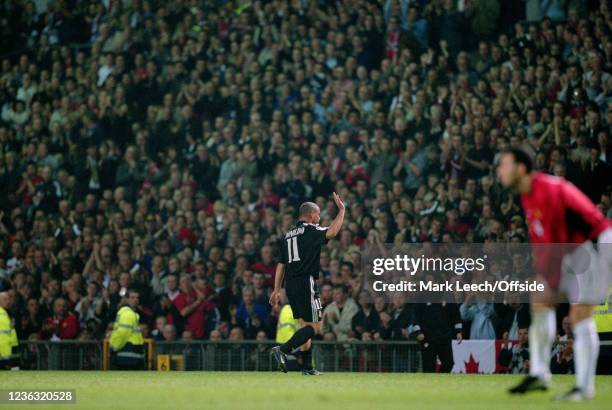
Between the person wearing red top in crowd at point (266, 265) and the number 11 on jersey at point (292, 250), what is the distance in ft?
14.9

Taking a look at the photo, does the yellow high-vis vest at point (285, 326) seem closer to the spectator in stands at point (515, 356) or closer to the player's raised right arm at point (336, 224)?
the player's raised right arm at point (336, 224)

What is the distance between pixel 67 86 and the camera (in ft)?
80.4

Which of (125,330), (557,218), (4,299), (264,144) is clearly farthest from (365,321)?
(557,218)

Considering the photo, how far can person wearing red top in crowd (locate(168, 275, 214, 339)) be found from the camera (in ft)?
61.8

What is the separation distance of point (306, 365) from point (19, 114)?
12.3 m

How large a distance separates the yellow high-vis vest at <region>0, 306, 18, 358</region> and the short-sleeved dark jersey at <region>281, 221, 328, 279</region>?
5385 mm

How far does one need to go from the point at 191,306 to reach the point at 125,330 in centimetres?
181

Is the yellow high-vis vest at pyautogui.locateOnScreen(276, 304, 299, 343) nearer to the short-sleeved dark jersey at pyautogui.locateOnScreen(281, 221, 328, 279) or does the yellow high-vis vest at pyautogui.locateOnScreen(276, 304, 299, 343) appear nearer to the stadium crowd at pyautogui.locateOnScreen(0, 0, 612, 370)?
the stadium crowd at pyautogui.locateOnScreen(0, 0, 612, 370)

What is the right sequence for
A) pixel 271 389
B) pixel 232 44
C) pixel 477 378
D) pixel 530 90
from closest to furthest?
1. pixel 271 389
2. pixel 477 378
3. pixel 530 90
4. pixel 232 44

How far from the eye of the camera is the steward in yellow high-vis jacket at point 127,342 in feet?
56.9

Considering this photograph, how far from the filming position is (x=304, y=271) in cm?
1447

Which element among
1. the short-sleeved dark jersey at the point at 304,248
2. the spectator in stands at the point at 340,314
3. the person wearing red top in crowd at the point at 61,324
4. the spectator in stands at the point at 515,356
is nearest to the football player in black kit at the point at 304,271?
the short-sleeved dark jersey at the point at 304,248

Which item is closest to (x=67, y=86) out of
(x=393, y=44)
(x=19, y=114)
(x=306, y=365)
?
(x=19, y=114)

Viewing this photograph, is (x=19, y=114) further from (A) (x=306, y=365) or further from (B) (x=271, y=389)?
(B) (x=271, y=389)
